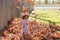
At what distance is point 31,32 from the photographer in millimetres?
2256

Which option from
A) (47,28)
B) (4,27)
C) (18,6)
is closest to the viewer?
(4,27)

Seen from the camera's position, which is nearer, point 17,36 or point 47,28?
point 17,36

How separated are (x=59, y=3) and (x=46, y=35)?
1.47 feet

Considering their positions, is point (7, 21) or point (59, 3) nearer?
point (7, 21)

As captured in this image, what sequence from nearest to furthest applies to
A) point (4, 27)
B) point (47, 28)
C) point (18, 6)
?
point (4, 27)
point (18, 6)
point (47, 28)

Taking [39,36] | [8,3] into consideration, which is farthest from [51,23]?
[8,3]

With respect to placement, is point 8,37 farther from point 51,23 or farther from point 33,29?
point 51,23

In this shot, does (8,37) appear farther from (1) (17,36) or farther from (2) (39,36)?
(2) (39,36)

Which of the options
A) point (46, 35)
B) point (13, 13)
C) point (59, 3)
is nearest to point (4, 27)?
point (13, 13)

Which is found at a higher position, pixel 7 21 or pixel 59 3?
pixel 59 3

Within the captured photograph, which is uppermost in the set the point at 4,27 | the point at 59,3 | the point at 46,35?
the point at 59,3

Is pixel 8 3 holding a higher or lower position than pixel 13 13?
higher

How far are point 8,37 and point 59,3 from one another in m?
0.81

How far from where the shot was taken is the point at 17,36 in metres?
2.11
